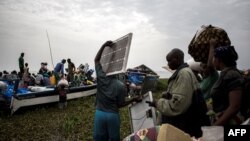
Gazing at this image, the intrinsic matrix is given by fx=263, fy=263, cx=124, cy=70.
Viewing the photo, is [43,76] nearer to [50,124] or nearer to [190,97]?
[50,124]

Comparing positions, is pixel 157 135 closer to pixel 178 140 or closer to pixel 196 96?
pixel 178 140

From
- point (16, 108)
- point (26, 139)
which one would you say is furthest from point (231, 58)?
point (16, 108)

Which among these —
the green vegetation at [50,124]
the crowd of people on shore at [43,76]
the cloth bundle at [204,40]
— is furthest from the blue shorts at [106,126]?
the crowd of people on shore at [43,76]

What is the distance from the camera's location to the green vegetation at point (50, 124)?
925 centimetres

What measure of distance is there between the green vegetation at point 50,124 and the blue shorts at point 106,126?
4.02m


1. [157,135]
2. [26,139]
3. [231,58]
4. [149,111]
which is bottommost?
[26,139]

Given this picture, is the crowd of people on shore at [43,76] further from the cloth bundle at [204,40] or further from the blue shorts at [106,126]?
the cloth bundle at [204,40]

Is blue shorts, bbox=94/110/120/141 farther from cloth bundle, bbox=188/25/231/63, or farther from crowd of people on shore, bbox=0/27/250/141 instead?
cloth bundle, bbox=188/25/231/63

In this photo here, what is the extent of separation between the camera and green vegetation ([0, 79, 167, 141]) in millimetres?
9250

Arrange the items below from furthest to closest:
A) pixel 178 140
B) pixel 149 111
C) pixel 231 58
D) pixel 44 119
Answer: pixel 44 119, pixel 149 111, pixel 231 58, pixel 178 140

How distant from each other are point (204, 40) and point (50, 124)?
27.8 ft

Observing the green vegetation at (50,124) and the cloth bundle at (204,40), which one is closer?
the cloth bundle at (204,40)

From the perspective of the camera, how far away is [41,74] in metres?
19.7

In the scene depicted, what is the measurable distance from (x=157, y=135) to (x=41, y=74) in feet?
61.5
